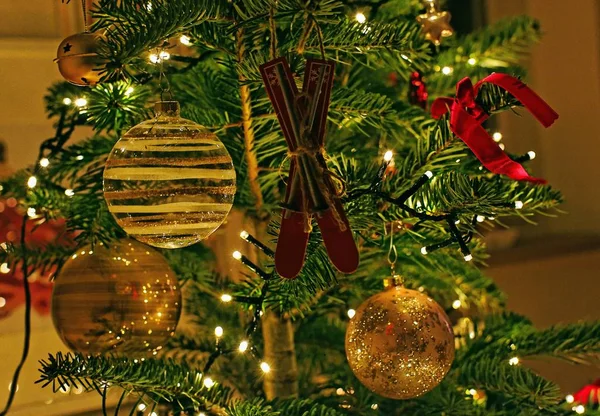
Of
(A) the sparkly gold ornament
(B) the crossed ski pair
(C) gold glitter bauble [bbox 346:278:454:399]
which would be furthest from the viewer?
(A) the sparkly gold ornament

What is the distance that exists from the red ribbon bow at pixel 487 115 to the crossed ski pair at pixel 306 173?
0.12 m

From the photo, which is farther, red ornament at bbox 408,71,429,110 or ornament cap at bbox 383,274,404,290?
red ornament at bbox 408,71,429,110

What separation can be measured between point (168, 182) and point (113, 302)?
6.0 inches

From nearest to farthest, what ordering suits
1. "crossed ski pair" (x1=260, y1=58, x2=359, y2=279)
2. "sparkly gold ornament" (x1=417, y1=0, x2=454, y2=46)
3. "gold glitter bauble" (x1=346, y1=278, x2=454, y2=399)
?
1. "crossed ski pair" (x1=260, y1=58, x2=359, y2=279)
2. "gold glitter bauble" (x1=346, y1=278, x2=454, y2=399)
3. "sparkly gold ornament" (x1=417, y1=0, x2=454, y2=46)

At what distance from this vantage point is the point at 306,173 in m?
0.58

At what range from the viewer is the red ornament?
2.75 ft

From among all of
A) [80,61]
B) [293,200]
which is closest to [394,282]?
[293,200]

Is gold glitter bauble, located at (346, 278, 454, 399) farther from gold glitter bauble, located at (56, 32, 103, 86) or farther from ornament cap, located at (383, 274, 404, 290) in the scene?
gold glitter bauble, located at (56, 32, 103, 86)

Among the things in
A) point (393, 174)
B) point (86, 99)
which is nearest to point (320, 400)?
point (393, 174)

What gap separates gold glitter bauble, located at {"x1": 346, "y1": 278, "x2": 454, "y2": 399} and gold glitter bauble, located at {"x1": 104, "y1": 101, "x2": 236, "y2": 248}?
0.51ft

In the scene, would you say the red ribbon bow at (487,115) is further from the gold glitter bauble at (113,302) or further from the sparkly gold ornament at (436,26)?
the gold glitter bauble at (113,302)

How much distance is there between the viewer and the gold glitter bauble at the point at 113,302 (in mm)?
726

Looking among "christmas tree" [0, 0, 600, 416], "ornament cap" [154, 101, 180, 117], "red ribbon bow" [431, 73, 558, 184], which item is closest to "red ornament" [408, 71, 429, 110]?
"christmas tree" [0, 0, 600, 416]

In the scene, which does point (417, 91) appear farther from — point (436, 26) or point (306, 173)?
point (306, 173)
